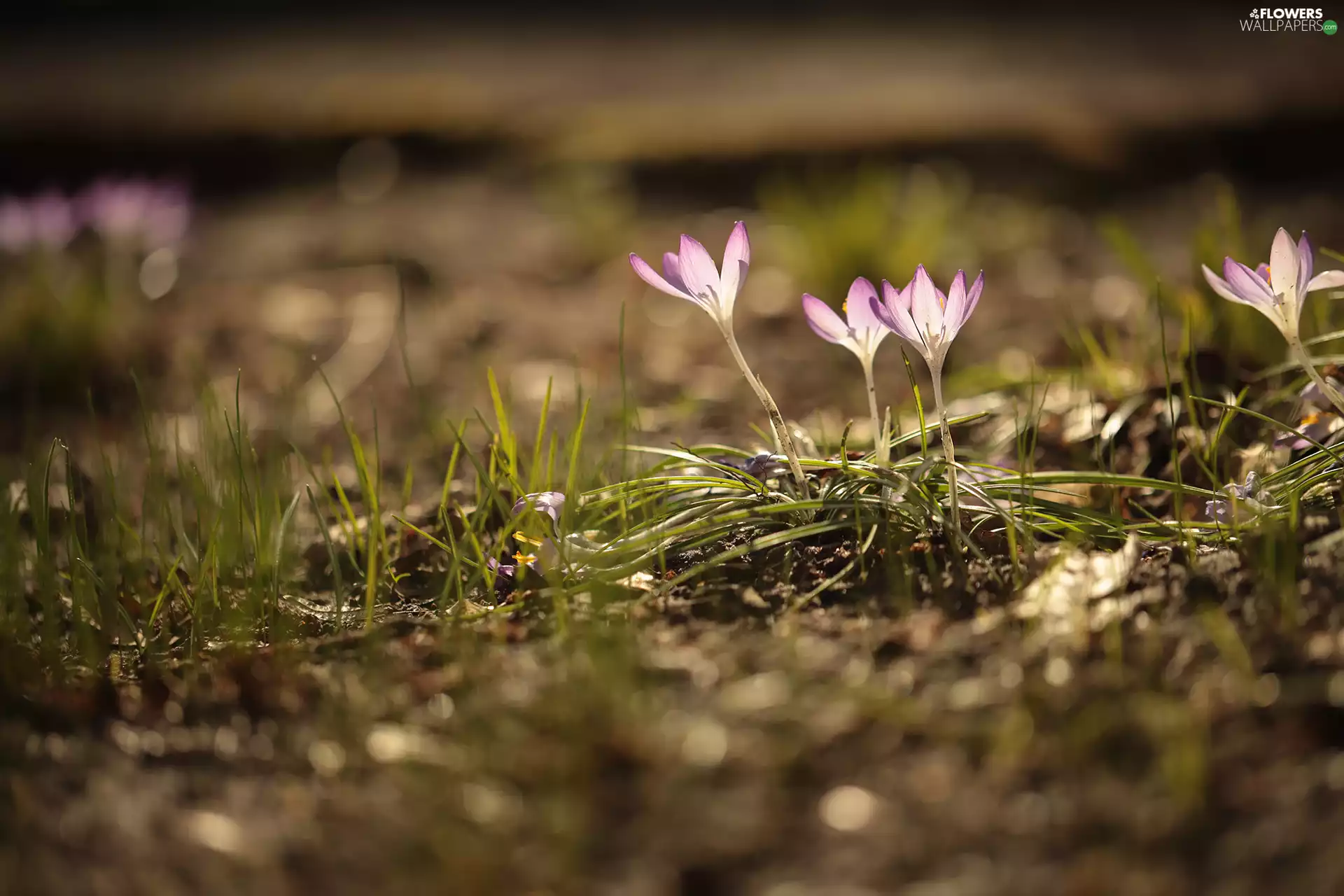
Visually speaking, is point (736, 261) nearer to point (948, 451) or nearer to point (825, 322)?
point (825, 322)

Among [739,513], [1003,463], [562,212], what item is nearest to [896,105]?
[562,212]

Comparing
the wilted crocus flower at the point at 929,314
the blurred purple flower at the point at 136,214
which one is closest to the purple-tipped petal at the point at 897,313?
the wilted crocus flower at the point at 929,314

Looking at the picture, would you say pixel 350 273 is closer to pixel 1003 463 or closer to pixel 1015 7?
pixel 1003 463

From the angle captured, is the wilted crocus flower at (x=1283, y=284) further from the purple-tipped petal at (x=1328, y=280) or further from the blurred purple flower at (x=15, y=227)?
the blurred purple flower at (x=15, y=227)

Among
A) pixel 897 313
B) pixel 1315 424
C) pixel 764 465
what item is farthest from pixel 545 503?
pixel 1315 424

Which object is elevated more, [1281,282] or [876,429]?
[1281,282]

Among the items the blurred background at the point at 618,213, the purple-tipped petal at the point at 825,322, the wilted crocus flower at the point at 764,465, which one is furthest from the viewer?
the blurred background at the point at 618,213
